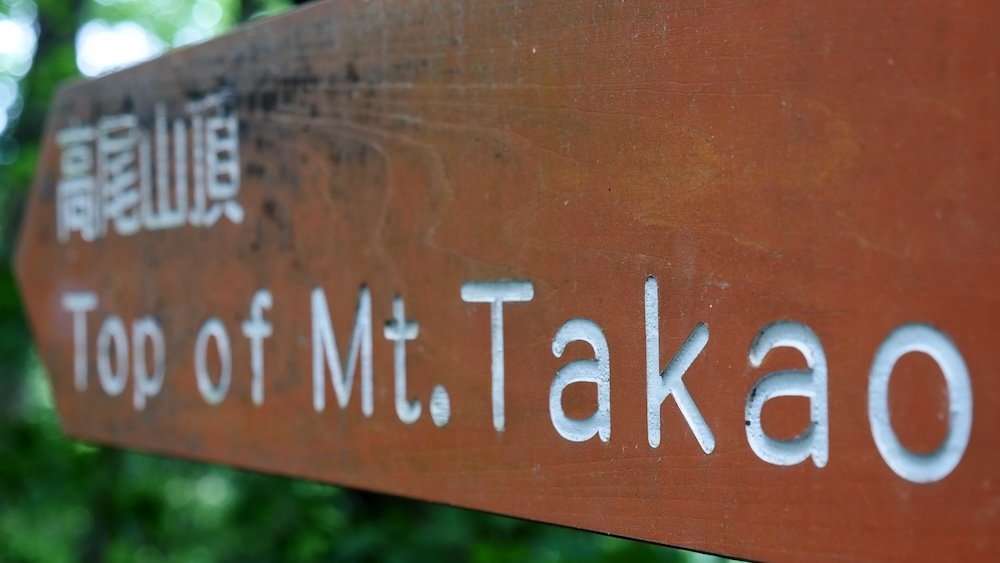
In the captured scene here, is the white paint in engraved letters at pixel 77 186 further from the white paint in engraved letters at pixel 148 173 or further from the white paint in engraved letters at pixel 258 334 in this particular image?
the white paint in engraved letters at pixel 258 334

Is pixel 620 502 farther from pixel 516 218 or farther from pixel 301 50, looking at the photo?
pixel 301 50

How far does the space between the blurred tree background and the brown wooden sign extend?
0.72m

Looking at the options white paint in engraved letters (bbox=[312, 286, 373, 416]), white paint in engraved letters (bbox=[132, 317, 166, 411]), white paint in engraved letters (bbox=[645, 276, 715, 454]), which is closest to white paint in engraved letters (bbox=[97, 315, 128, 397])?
white paint in engraved letters (bbox=[132, 317, 166, 411])

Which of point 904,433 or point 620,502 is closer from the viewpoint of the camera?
point 904,433

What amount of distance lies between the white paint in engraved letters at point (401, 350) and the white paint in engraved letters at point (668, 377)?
255mm

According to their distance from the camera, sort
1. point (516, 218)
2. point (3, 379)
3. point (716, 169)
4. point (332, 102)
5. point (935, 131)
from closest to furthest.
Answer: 1. point (935, 131)
2. point (716, 169)
3. point (516, 218)
4. point (332, 102)
5. point (3, 379)

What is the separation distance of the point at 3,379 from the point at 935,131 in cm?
392

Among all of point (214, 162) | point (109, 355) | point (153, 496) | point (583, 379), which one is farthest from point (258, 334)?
point (153, 496)

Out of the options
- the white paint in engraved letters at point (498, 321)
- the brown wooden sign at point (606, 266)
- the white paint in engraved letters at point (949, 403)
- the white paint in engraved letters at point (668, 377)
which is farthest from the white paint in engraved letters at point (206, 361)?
the white paint in engraved letters at point (949, 403)

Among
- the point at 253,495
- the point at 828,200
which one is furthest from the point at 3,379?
the point at 828,200

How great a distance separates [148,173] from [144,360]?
227 millimetres

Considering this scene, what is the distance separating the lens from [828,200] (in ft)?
1.92

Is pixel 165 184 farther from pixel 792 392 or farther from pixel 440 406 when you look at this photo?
pixel 792 392

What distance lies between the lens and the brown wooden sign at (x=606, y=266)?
21.2 inches
